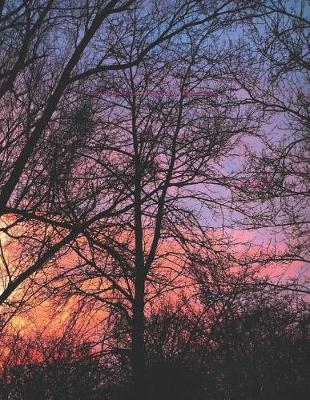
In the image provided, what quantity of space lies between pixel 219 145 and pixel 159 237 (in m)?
2.44

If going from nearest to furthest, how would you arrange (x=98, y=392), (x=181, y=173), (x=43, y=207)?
1. (x=43, y=207)
2. (x=181, y=173)
3. (x=98, y=392)

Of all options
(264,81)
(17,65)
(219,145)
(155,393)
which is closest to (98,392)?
(155,393)

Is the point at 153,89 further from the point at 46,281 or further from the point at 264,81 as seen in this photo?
the point at 46,281

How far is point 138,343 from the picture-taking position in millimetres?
11375

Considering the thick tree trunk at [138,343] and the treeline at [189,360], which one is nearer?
the thick tree trunk at [138,343]

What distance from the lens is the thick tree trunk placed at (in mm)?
11000

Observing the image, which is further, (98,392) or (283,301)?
(98,392)

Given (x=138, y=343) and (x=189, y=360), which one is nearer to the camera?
(x=138, y=343)

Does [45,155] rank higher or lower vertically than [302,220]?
lower

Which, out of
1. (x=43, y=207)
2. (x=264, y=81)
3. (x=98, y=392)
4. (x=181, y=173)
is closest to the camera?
(x=43, y=207)

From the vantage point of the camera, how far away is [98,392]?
51.5 feet

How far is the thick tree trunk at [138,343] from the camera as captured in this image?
11.0 m

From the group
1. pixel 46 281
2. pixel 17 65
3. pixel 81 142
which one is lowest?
pixel 46 281

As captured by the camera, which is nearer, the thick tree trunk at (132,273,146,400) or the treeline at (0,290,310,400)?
the thick tree trunk at (132,273,146,400)
